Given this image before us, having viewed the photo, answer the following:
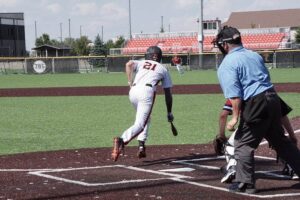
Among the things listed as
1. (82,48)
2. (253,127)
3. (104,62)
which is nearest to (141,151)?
(253,127)

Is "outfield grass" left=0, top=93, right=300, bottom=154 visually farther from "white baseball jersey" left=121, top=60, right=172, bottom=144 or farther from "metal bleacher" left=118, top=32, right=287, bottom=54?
"metal bleacher" left=118, top=32, right=287, bottom=54

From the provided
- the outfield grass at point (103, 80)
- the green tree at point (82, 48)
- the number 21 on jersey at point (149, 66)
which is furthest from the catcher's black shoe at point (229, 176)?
the green tree at point (82, 48)

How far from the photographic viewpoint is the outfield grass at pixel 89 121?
39.7 ft

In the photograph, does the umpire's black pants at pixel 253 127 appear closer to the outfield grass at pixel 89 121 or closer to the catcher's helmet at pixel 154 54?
the catcher's helmet at pixel 154 54

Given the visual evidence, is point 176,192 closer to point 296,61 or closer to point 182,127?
point 182,127

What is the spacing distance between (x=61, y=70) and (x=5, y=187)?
48.0 m

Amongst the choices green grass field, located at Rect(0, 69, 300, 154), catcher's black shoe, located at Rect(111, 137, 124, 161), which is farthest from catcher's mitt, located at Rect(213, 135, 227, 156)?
green grass field, located at Rect(0, 69, 300, 154)

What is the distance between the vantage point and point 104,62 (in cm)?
5594

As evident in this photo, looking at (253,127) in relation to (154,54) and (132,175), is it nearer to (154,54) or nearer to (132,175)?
(132,175)

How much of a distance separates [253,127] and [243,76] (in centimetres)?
61

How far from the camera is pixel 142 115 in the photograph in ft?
29.6

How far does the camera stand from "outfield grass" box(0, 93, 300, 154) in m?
12.1

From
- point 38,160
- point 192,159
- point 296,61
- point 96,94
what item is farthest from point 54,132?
point 296,61

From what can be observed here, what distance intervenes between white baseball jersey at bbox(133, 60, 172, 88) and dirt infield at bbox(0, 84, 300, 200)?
4.18ft
